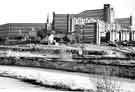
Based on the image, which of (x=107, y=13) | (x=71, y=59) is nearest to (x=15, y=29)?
(x=107, y=13)

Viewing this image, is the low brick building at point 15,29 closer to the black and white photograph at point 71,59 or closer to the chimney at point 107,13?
the black and white photograph at point 71,59

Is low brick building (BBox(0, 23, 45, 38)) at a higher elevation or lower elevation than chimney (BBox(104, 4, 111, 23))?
lower

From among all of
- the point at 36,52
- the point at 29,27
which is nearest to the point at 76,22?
the point at 29,27

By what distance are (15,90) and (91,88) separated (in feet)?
19.5

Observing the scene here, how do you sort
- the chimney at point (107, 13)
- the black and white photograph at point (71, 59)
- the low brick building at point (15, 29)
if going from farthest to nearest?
1. the low brick building at point (15, 29)
2. the chimney at point (107, 13)
3. the black and white photograph at point (71, 59)

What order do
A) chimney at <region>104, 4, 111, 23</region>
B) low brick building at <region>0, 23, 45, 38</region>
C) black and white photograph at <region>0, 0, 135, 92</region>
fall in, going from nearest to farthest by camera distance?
black and white photograph at <region>0, 0, 135, 92</region> < chimney at <region>104, 4, 111, 23</region> < low brick building at <region>0, 23, 45, 38</region>

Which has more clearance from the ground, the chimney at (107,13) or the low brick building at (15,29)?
the chimney at (107,13)

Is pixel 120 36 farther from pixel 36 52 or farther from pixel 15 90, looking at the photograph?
pixel 15 90

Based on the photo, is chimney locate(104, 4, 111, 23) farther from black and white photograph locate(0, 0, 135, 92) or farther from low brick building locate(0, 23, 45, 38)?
low brick building locate(0, 23, 45, 38)

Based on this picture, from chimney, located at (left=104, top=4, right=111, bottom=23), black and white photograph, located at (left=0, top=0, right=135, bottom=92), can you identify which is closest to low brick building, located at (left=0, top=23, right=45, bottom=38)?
black and white photograph, located at (left=0, top=0, right=135, bottom=92)

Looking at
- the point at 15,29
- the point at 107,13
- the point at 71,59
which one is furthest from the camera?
the point at 15,29

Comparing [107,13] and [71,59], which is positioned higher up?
[107,13]

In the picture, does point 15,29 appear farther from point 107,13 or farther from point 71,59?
point 71,59

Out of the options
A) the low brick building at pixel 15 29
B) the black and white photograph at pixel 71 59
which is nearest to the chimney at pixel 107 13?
the black and white photograph at pixel 71 59
